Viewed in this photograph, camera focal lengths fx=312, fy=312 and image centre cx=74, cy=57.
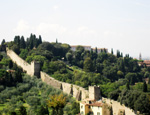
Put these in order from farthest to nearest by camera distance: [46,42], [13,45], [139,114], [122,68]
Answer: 1. [122,68]
2. [46,42]
3. [13,45]
4. [139,114]

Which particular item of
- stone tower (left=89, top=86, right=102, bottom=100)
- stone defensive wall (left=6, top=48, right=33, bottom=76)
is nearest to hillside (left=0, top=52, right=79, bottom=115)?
stone defensive wall (left=6, top=48, right=33, bottom=76)

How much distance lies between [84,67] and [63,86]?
2603 cm

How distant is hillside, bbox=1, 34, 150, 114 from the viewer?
2350 inches

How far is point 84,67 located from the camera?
255 ft

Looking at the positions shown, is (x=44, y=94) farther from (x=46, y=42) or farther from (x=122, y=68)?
(x=122, y=68)


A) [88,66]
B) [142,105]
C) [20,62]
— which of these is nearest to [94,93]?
[142,105]

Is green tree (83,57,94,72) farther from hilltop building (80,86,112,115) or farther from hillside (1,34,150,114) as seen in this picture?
hilltop building (80,86,112,115)

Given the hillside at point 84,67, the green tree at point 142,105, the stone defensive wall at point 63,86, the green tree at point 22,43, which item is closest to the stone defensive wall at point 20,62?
the stone defensive wall at point 63,86

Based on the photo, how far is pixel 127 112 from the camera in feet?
122

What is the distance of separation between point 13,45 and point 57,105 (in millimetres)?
38793

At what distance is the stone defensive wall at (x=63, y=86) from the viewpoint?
38.0m

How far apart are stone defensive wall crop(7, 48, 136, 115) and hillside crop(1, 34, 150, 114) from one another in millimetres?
2539

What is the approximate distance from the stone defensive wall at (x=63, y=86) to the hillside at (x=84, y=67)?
254 centimetres

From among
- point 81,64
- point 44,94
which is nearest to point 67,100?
point 44,94
